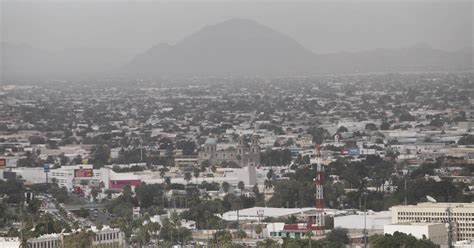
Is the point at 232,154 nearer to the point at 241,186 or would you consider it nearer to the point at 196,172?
the point at 196,172

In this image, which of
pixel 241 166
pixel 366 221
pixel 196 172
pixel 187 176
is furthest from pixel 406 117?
pixel 366 221

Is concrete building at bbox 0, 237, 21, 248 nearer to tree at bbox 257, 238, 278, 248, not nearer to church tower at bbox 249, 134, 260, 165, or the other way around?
tree at bbox 257, 238, 278, 248

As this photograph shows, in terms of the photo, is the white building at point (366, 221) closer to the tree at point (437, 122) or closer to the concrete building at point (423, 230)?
the concrete building at point (423, 230)

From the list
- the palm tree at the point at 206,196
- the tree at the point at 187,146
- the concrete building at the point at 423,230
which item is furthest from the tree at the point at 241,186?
the concrete building at the point at 423,230

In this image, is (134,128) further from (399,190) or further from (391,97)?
(399,190)

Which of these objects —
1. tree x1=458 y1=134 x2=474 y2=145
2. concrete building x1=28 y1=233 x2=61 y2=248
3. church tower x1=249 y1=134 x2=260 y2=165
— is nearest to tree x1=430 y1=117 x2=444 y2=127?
tree x1=458 y1=134 x2=474 y2=145
